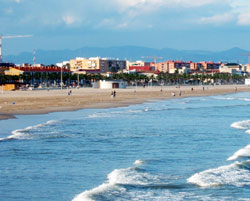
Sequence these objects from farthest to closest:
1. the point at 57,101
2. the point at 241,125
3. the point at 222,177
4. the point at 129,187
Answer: the point at 57,101 < the point at 241,125 < the point at 222,177 < the point at 129,187

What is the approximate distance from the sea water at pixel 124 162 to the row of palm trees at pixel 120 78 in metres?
80.3

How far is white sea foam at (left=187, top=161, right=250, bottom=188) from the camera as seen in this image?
12.9m

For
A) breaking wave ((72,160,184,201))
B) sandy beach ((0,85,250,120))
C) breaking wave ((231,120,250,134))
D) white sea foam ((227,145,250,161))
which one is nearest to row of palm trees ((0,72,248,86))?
sandy beach ((0,85,250,120))

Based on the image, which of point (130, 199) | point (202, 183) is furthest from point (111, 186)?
point (202, 183)

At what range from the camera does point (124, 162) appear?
15930mm

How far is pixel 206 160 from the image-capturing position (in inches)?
640

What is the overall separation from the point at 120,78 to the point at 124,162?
12332 cm

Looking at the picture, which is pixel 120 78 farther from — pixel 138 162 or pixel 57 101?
pixel 138 162

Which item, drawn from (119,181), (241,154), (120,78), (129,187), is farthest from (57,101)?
(120,78)

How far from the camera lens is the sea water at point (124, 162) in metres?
12.0

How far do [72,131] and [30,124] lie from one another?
4.28 meters

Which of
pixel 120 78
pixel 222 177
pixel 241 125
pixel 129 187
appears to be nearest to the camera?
pixel 129 187

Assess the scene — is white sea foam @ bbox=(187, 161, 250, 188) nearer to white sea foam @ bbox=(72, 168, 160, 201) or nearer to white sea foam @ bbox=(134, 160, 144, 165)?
white sea foam @ bbox=(72, 168, 160, 201)

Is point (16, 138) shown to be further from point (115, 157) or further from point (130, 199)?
point (130, 199)
